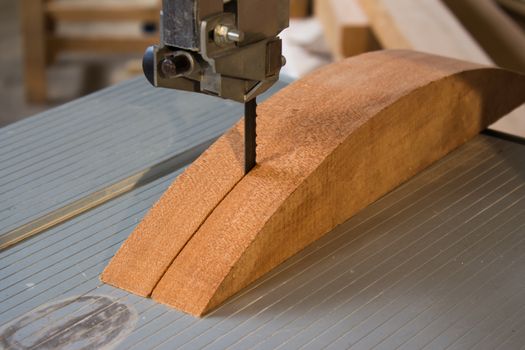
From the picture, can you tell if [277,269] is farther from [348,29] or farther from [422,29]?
[348,29]

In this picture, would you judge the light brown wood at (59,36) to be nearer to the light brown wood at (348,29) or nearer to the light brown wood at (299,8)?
the light brown wood at (299,8)

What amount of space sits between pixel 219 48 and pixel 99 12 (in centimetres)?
256

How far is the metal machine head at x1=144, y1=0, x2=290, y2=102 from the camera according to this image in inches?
38.2

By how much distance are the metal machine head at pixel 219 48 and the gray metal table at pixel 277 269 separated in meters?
0.25

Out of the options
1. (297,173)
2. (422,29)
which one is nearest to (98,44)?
(422,29)

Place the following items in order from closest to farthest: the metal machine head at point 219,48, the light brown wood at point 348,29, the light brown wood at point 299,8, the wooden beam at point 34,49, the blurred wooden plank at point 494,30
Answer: the metal machine head at point 219,48 → the blurred wooden plank at point 494,30 → the light brown wood at point 348,29 → the light brown wood at point 299,8 → the wooden beam at point 34,49

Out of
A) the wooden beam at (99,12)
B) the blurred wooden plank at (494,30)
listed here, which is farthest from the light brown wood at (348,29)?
the wooden beam at (99,12)

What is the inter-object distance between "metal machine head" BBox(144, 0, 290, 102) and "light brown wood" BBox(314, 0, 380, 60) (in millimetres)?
1140

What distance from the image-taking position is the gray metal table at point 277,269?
974mm

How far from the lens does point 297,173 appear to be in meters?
1.09

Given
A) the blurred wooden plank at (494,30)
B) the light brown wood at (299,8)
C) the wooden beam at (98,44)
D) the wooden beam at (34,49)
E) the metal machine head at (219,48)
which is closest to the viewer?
the metal machine head at (219,48)

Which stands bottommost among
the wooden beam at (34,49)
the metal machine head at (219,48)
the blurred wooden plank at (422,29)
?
the wooden beam at (34,49)

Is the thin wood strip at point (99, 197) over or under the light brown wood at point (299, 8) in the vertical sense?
over

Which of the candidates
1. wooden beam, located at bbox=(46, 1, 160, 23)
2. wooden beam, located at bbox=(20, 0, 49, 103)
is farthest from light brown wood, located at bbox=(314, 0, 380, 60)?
wooden beam, located at bbox=(20, 0, 49, 103)
